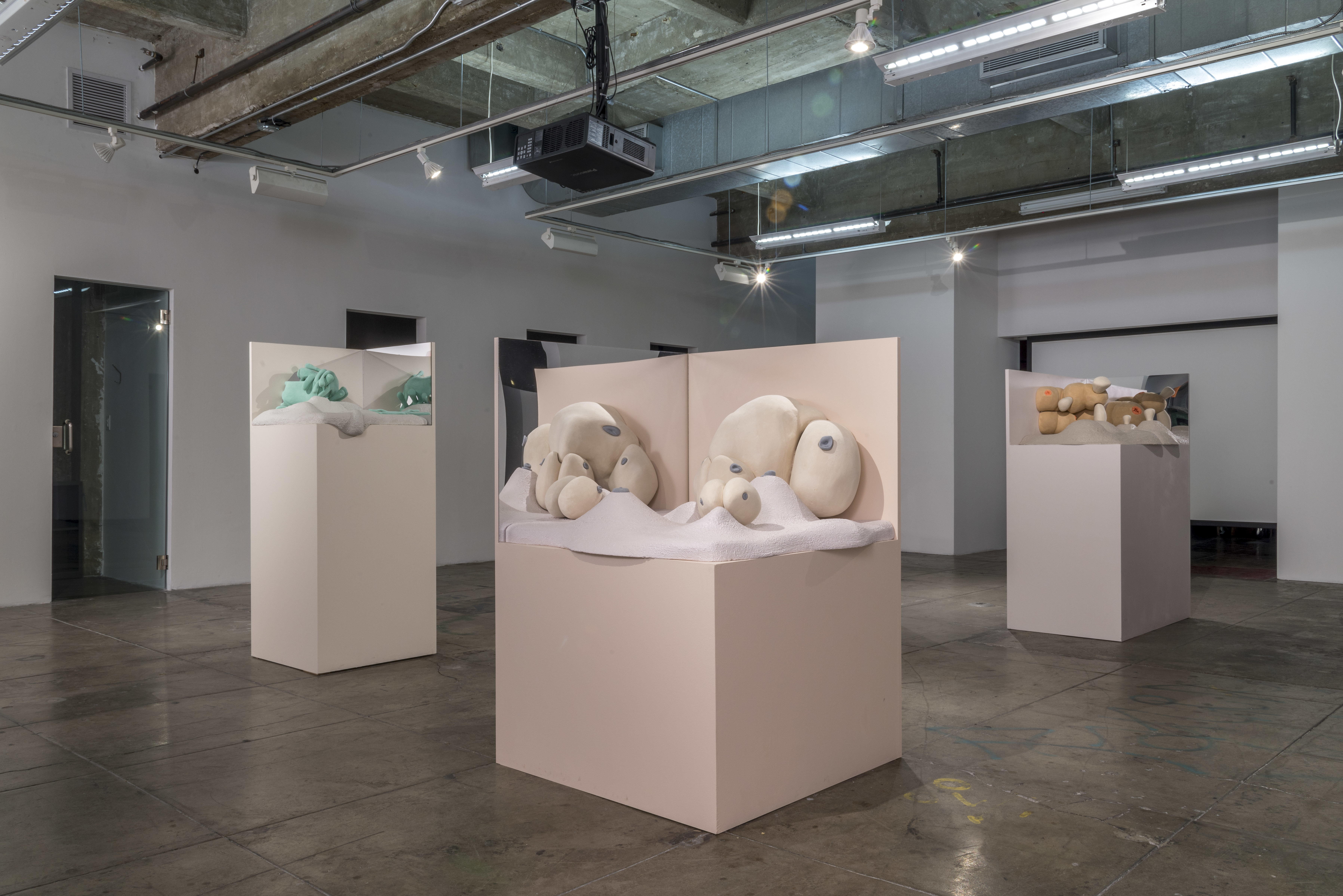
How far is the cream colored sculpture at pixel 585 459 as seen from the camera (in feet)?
10.8

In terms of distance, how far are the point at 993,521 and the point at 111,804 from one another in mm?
9683

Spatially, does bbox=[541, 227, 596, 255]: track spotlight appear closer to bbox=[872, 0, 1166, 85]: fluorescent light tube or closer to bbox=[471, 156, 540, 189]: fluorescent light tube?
bbox=[471, 156, 540, 189]: fluorescent light tube

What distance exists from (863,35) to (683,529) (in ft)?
10.3

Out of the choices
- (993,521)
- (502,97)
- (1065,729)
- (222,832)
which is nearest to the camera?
(222,832)

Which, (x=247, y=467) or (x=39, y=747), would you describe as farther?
(x=247, y=467)

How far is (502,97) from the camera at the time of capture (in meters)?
8.60

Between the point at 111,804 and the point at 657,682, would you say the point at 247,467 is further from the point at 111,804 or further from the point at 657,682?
the point at 657,682

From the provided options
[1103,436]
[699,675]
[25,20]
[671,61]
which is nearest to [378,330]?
[25,20]

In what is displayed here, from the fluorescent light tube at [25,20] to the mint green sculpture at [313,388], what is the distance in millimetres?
2053

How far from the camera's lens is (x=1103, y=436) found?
5863mm

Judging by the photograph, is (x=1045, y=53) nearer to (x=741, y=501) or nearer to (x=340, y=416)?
(x=741, y=501)

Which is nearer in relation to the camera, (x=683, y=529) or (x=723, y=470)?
(x=683, y=529)

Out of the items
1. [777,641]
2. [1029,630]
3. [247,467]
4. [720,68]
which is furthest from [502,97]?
[777,641]

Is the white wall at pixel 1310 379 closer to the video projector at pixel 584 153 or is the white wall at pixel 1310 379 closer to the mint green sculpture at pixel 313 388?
the video projector at pixel 584 153
